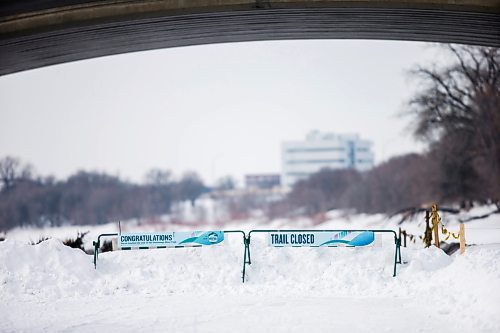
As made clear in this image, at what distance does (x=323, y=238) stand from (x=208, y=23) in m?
8.33

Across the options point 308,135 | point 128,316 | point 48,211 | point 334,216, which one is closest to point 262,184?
point 308,135

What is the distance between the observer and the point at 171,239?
57.3 feet

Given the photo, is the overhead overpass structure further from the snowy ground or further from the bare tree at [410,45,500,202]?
the bare tree at [410,45,500,202]

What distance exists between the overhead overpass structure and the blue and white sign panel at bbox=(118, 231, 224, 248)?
22.1ft

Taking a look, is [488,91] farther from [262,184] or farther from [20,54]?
[262,184]

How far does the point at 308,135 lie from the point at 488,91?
67719 millimetres

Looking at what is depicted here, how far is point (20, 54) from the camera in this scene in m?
21.1

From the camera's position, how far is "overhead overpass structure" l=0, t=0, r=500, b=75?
1827cm

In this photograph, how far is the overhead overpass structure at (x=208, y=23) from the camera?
1827 cm

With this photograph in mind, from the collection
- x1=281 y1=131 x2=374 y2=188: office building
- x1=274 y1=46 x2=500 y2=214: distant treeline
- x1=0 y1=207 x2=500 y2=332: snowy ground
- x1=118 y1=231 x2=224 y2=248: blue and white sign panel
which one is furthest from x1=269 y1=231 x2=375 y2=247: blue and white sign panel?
x1=281 y1=131 x2=374 y2=188: office building

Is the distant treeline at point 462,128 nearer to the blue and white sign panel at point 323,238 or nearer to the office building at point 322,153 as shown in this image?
the blue and white sign panel at point 323,238

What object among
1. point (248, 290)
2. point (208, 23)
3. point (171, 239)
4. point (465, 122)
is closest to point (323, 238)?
point (248, 290)

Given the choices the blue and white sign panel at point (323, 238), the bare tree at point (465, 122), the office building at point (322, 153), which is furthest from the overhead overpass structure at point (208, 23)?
→ the office building at point (322, 153)

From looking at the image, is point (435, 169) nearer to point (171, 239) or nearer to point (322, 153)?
point (171, 239)
